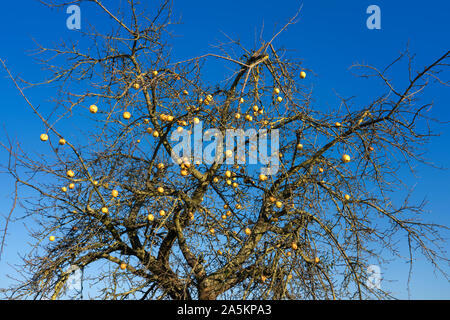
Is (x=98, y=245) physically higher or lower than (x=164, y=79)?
lower

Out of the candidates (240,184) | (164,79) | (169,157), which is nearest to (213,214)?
(240,184)

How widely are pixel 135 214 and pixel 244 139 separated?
6.51 feet

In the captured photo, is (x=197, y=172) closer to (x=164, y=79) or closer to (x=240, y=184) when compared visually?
(x=240, y=184)

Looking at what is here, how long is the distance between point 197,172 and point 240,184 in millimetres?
770

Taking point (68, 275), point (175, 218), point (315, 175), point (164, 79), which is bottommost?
point (68, 275)

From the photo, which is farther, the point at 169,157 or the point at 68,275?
the point at 169,157
